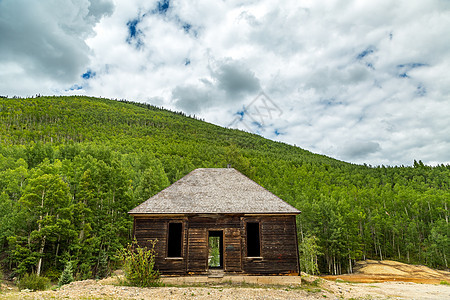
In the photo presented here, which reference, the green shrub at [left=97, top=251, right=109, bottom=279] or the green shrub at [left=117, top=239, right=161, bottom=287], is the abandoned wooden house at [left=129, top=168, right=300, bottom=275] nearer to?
the green shrub at [left=117, top=239, right=161, bottom=287]

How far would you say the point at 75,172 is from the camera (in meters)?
31.6

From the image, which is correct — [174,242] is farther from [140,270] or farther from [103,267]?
[103,267]

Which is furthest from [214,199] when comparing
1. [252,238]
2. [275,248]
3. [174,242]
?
[252,238]

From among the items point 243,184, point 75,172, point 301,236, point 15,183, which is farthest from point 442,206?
point 15,183

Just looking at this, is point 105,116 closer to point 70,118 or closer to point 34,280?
point 70,118

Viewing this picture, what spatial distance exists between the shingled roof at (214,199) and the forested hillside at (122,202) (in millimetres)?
14241

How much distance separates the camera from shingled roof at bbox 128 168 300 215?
1511 cm

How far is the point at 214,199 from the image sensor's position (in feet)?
52.7

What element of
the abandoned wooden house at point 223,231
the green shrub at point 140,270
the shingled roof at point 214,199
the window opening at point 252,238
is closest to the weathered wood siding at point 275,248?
the abandoned wooden house at point 223,231

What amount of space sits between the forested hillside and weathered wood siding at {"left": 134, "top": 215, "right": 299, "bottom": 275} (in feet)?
46.9

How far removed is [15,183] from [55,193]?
12.6 meters

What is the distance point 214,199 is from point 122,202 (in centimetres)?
1864

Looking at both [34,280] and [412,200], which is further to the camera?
[412,200]

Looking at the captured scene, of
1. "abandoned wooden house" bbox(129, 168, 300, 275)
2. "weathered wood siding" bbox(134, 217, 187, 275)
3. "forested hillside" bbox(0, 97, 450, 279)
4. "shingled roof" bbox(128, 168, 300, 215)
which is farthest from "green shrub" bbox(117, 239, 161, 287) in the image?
"forested hillside" bbox(0, 97, 450, 279)
